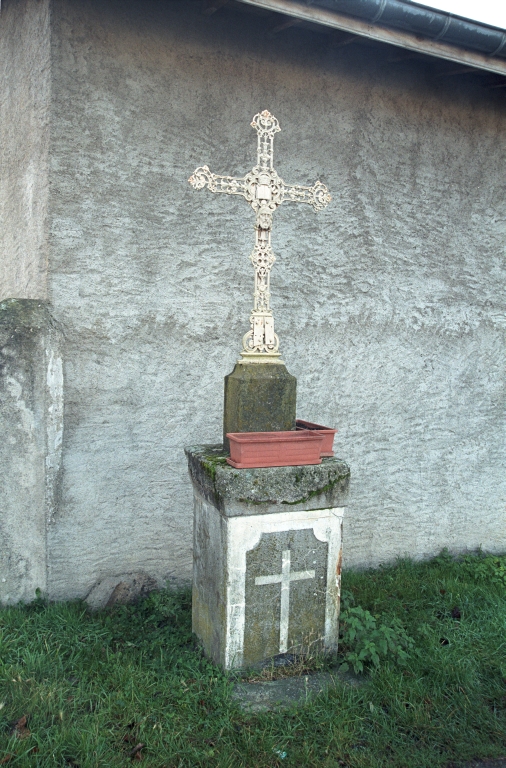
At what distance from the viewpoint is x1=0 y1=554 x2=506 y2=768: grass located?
2666 millimetres

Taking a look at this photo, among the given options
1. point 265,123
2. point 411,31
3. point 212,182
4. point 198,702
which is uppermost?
point 411,31

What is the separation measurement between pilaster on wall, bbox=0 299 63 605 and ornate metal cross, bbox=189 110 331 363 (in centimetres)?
127

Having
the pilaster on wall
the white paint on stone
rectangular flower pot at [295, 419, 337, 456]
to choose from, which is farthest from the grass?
rectangular flower pot at [295, 419, 337, 456]

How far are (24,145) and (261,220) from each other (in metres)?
2.02

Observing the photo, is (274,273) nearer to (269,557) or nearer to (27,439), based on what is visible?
(27,439)

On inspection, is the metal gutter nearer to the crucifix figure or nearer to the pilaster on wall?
the pilaster on wall

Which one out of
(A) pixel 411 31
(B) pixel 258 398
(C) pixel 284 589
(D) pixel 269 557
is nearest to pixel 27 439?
(B) pixel 258 398

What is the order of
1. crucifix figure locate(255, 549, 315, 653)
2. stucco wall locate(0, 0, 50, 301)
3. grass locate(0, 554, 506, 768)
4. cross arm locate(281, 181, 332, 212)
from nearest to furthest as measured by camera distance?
1. grass locate(0, 554, 506, 768)
2. crucifix figure locate(255, 549, 315, 653)
3. cross arm locate(281, 181, 332, 212)
4. stucco wall locate(0, 0, 50, 301)

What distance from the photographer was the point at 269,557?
3.24 metres

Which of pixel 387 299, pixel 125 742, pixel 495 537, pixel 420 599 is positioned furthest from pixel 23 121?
pixel 495 537

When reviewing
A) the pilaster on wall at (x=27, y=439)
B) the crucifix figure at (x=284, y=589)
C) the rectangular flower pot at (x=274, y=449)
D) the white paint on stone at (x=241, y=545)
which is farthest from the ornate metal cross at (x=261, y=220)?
the pilaster on wall at (x=27, y=439)

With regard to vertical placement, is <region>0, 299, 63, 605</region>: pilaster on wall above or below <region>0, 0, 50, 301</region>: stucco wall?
below

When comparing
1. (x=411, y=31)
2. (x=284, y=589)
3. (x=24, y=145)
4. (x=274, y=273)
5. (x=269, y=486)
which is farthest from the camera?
(x=274, y=273)

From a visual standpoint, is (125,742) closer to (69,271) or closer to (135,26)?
(69,271)
